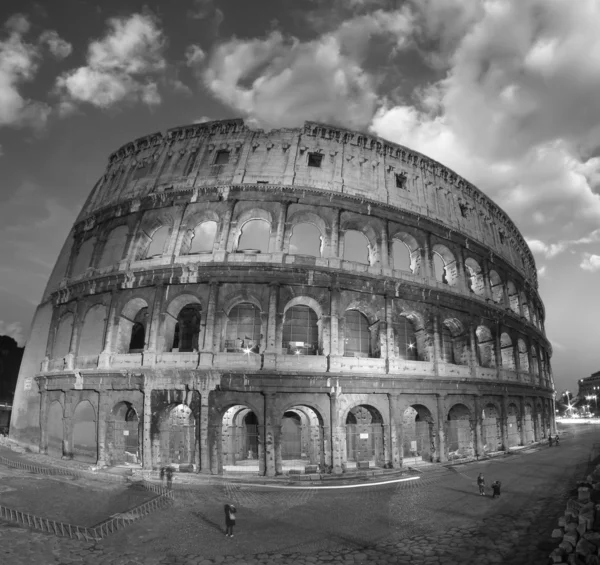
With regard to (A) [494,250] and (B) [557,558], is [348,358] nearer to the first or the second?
(B) [557,558]

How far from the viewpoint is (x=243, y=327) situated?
62.2 feet

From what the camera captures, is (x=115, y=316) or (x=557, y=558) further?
(x=115, y=316)

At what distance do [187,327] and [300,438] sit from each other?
788 centimetres

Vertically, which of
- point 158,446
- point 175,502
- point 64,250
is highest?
point 64,250

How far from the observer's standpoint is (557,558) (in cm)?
715

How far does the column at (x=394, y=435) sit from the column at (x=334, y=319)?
135 inches

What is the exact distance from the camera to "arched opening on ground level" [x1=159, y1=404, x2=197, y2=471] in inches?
658

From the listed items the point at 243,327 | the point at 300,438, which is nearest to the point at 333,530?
the point at 300,438

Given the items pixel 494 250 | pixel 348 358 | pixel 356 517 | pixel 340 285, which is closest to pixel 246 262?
pixel 340 285

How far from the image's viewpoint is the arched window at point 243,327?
18.6 meters

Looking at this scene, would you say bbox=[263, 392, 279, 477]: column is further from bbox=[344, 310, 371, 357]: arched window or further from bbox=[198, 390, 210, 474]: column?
bbox=[344, 310, 371, 357]: arched window

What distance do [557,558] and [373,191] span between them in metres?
17.2

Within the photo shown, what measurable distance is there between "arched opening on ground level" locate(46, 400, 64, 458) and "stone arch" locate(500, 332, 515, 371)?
26.0 m

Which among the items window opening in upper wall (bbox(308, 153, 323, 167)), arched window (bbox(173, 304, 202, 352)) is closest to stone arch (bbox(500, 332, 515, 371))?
window opening in upper wall (bbox(308, 153, 323, 167))
